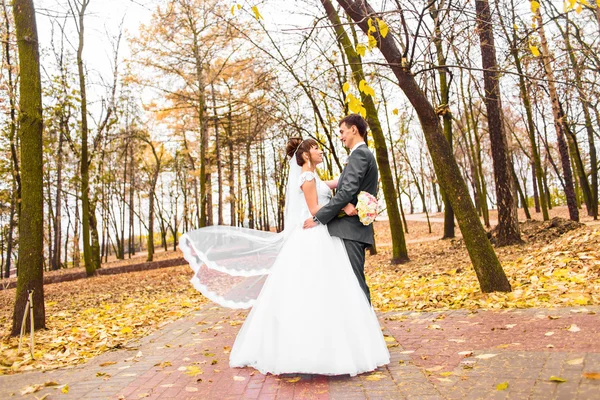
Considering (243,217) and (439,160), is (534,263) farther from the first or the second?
A: (243,217)

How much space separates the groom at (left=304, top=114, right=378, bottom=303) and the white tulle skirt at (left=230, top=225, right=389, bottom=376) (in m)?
0.12

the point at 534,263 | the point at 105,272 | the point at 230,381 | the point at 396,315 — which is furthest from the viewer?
the point at 105,272

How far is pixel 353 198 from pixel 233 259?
5.36 feet

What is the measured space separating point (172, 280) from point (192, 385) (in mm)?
11405

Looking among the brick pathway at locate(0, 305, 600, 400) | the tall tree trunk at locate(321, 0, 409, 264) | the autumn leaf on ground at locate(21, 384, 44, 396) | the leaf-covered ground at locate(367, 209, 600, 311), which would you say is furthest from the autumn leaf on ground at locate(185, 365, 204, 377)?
the tall tree trunk at locate(321, 0, 409, 264)

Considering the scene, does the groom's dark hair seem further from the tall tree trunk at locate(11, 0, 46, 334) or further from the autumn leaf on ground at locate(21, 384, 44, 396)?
the tall tree trunk at locate(11, 0, 46, 334)

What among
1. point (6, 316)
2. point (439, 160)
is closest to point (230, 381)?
point (439, 160)

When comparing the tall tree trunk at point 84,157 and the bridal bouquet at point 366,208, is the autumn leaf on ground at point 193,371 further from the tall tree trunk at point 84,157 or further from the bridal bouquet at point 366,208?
the tall tree trunk at point 84,157

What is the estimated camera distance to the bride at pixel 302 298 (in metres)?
4.04

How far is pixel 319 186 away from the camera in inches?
183

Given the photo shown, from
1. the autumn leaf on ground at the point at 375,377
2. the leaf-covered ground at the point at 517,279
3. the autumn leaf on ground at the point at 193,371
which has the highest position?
the leaf-covered ground at the point at 517,279

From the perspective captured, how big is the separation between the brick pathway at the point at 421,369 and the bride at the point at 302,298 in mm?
176

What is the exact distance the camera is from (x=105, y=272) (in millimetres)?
20719

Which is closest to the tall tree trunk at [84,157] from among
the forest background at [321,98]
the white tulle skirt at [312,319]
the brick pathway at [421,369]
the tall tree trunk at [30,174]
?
the forest background at [321,98]
